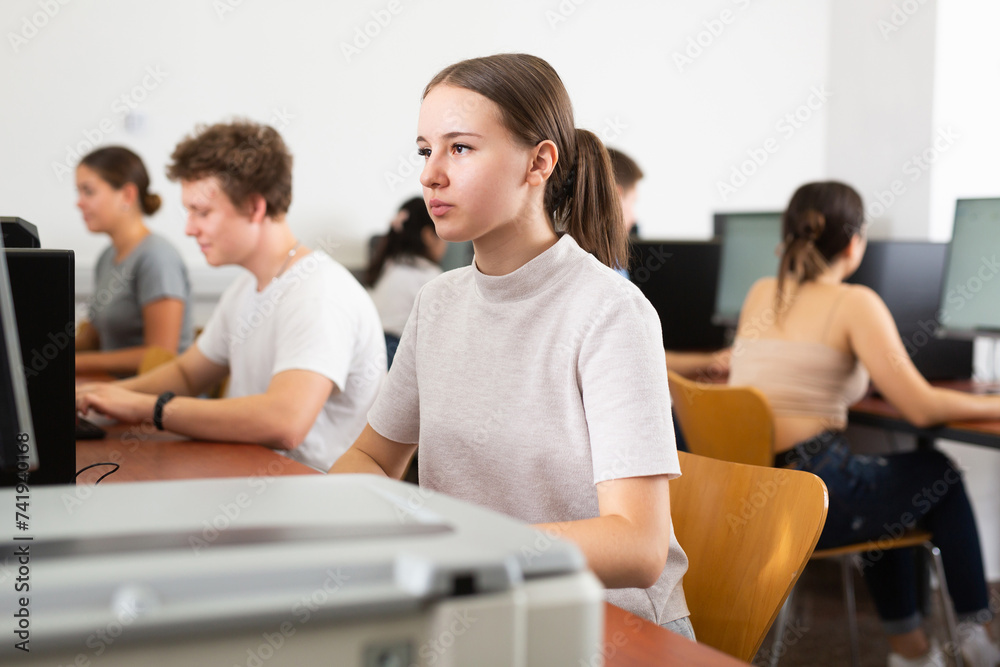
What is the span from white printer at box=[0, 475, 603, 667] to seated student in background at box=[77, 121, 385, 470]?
1.08 meters

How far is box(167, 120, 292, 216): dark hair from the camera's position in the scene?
1737 mm

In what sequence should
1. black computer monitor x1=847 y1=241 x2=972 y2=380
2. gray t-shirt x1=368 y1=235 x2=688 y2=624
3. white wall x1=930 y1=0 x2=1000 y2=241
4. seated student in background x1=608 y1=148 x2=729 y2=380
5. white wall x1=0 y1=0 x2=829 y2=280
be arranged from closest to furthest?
gray t-shirt x1=368 y1=235 x2=688 y2=624
black computer monitor x1=847 y1=241 x2=972 y2=380
seated student in background x1=608 y1=148 x2=729 y2=380
white wall x1=930 y1=0 x2=1000 y2=241
white wall x1=0 y1=0 x2=829 y2=280

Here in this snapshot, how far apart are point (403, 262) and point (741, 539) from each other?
2.32m

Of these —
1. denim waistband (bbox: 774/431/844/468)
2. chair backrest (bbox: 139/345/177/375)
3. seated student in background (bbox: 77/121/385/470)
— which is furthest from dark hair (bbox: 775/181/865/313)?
chair backrest (bbox: 139/345/177/375)

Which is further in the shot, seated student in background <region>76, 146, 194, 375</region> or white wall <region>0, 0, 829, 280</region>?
white wall <region>0, 0, 829, 280</region>

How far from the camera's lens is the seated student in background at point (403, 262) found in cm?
316

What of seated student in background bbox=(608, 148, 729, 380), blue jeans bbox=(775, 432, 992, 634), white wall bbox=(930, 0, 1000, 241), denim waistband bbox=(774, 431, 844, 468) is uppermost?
white wall bbox=(930, 0, 1000, 241)

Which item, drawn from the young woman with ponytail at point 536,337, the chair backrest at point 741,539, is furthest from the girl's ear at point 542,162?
the chair backrest at point 741,539

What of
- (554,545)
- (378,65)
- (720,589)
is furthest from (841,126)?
(554,545)

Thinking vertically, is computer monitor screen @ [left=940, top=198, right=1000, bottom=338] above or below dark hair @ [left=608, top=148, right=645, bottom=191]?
below

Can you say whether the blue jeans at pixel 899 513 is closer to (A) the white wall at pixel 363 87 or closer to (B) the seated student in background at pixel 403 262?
(B) the seated student in background at pixel 403 262

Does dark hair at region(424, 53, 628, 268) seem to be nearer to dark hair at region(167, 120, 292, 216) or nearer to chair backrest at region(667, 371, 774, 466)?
dark hair at region(167, 120, 292, 216)

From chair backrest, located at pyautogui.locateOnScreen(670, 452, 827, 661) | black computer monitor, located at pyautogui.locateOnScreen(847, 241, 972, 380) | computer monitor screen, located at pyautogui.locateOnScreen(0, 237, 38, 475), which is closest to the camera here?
computer monitor screen, located at pyautogui.locateOnScreen(0, 237, 38, 475)

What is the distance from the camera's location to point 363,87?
3.81 metres
